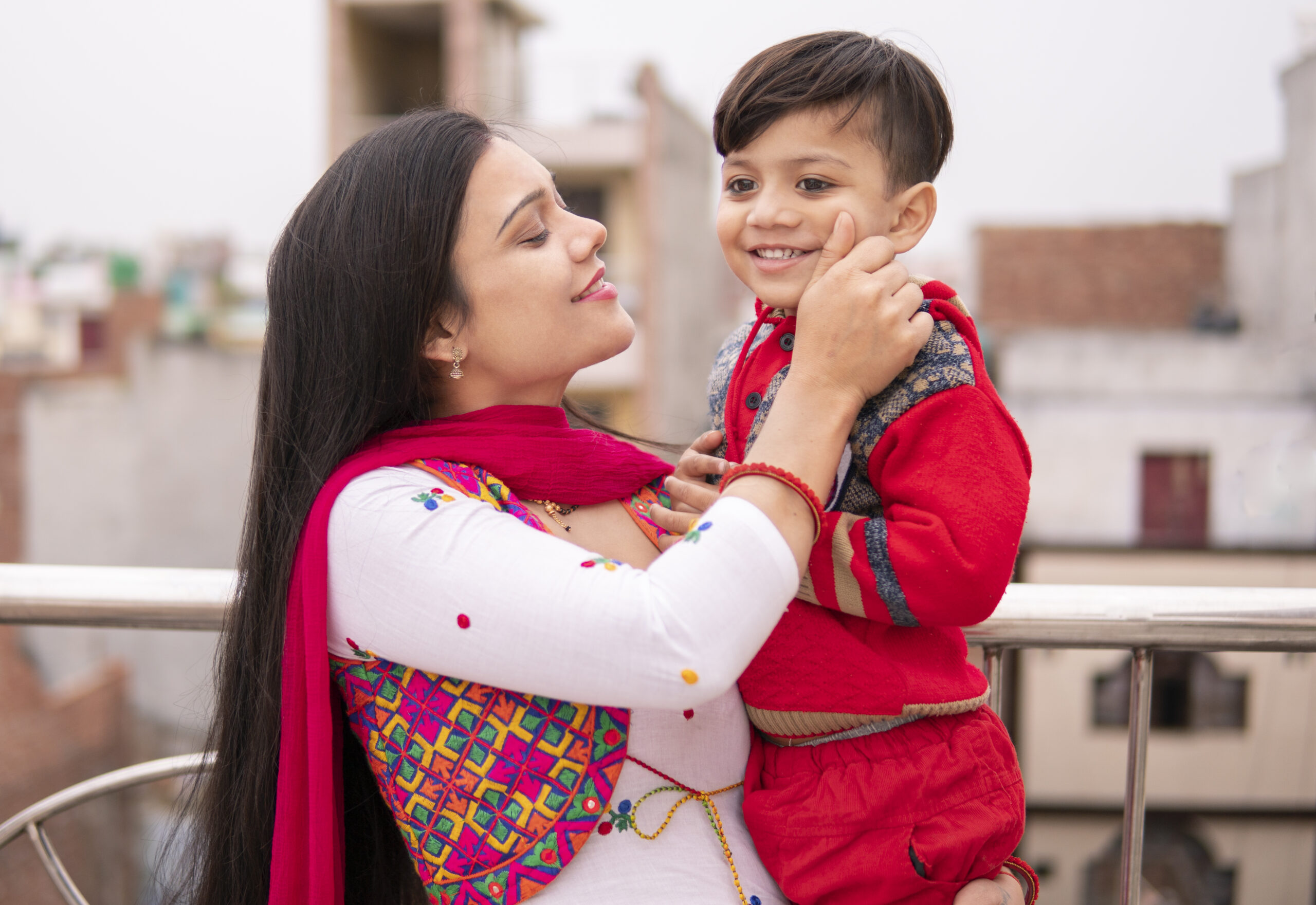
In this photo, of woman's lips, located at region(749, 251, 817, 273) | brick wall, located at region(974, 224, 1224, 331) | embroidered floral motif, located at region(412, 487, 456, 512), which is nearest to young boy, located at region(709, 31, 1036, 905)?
woman's lips, located at region(749, 251, 817, 273)

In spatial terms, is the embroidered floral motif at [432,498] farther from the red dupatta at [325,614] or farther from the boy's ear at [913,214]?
the boy's ear at [913,214]

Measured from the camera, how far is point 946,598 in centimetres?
116

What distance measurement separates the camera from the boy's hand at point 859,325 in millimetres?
1200

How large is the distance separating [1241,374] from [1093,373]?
5.82 feet

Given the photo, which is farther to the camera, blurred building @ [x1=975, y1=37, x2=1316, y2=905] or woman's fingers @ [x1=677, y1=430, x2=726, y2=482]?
blurred building @ [x1=975, y1=37, x2=1316, y2=905]

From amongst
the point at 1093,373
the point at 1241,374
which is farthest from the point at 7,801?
the point at 1241,374

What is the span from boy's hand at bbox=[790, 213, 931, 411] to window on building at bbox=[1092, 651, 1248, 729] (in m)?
11.7

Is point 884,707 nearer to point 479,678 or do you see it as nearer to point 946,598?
point 946,598

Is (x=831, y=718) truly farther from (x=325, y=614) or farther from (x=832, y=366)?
Answer: (x=325, y=614)

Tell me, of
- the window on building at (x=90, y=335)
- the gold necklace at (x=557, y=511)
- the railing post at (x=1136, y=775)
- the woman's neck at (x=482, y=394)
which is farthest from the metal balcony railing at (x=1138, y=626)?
the window on building at (x=90, y=335)

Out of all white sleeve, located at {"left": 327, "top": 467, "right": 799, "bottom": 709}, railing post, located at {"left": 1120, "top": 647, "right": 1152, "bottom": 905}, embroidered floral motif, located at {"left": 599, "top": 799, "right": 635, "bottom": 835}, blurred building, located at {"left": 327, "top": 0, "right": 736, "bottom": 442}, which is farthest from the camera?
blurred building, located at {"left": 327, "top": 0, "right": 736, "bottom": 442}

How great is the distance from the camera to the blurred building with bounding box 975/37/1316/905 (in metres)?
11.5

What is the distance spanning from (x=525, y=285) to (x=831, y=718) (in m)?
0.72

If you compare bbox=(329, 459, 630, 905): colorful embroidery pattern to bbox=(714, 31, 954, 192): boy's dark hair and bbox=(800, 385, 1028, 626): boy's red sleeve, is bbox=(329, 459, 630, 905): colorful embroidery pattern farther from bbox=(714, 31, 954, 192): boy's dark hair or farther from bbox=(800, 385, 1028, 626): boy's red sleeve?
bbox=(714, 31, 954, 192): boy's dark hair
